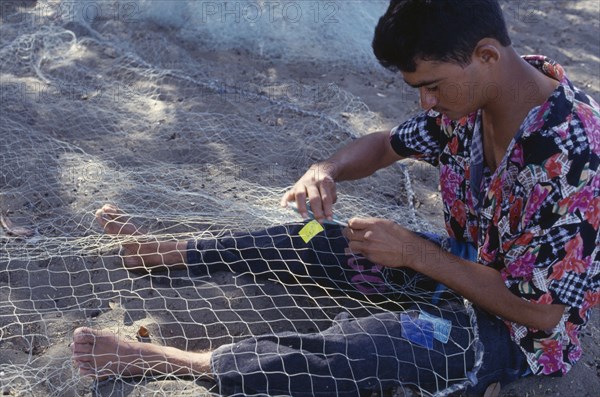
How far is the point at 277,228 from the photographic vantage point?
2666mm

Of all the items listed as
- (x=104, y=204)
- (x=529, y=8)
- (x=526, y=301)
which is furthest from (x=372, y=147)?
(x=529, y=8)

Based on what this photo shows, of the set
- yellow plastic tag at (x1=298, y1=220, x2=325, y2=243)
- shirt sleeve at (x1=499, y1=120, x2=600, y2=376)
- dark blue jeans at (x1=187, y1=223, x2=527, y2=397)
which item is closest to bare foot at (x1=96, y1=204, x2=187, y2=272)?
yellow plastic tag at (x1=298, y1=220, x2=325, y2=243)

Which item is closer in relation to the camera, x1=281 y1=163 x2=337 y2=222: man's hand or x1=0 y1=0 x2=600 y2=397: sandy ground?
x1=0 y1=0 x2=600 y2=397: sandy ground

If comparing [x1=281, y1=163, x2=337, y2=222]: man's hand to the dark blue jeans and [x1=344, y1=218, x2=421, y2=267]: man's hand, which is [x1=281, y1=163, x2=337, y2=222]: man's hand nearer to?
[x1=344, y1=218, x2=421, y2=267]: man's hand

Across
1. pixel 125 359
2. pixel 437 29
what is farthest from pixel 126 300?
pixel 437 29

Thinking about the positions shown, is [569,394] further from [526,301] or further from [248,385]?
[248,385]

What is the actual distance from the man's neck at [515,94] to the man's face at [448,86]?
6cm

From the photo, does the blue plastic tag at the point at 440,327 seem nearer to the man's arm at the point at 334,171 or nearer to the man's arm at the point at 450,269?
the man's arm at the point at 450,269

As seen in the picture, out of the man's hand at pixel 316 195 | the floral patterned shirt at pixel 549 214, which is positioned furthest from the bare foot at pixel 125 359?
the floral patterned shirt at pixel 549 214

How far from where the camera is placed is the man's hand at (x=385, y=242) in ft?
7.03

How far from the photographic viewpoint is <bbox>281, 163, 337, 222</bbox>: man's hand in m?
2.46

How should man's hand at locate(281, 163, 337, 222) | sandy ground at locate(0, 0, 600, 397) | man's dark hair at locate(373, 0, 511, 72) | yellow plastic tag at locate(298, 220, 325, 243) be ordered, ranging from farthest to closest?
1. yellow plastic tag at locate(298, 220, 325, 243)
2. man's hand at locate(281, 163, 337, 222)
3. sandy ground at locate(0, 0, 600, 397)
4. man's dark hair at locate(373, 0, 511, 72)

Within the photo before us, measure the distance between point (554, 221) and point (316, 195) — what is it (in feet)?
2.74

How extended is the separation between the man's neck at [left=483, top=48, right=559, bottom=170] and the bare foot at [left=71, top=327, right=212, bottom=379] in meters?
1.10
